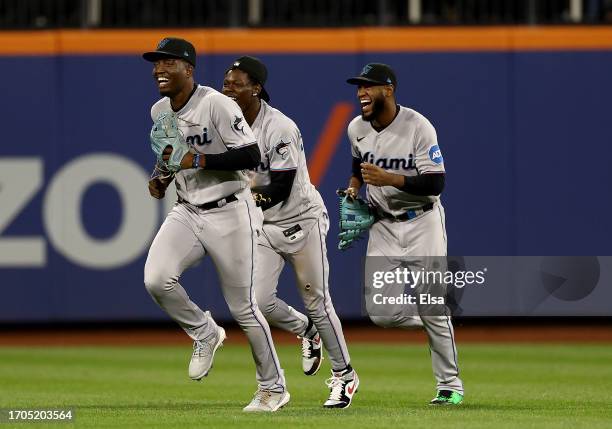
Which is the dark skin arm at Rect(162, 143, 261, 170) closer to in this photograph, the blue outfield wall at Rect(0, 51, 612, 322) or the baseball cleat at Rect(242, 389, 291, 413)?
the baseball cleat at Rect(242, 389, 291, 413)

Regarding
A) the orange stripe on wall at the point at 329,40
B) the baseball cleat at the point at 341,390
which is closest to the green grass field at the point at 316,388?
the baseball cleat at the point at 341,390

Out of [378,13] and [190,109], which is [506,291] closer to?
[378,13]

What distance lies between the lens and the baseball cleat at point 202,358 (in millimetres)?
7051

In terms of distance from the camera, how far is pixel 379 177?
24.3 feet

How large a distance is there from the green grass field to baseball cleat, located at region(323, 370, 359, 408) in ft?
0.24

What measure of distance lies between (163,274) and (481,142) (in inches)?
307

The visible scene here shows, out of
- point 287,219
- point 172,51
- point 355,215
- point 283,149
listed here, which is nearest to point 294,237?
point 287,219

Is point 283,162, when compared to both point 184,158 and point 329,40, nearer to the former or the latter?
point 184,158

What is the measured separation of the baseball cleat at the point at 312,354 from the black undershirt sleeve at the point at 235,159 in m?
1.79

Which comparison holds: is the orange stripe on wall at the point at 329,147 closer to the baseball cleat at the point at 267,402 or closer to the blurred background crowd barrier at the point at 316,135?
the blurred background crowd barrier at the point at 316,135

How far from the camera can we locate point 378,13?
14.6 metres

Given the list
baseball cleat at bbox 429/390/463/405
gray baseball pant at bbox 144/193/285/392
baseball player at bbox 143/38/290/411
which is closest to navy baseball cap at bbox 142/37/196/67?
baseball player at bbox 143/38/290/411

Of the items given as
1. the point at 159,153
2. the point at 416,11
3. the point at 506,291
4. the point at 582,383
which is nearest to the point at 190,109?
the point at 159,153

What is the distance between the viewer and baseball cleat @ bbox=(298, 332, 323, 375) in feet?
27.4
